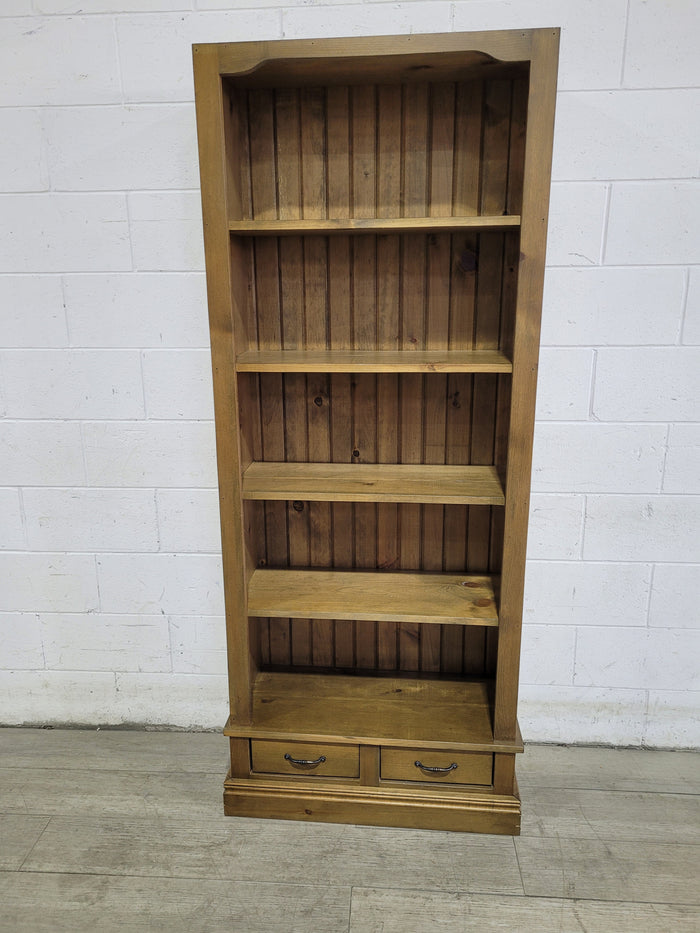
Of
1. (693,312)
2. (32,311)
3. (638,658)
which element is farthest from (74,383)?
(638,658)

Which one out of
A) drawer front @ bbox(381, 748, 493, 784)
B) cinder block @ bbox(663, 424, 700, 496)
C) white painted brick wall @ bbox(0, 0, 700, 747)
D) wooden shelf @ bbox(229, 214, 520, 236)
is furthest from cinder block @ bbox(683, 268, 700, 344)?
drawer front @ bbox(381, 748, 493, 784)

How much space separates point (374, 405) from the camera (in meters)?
2.04

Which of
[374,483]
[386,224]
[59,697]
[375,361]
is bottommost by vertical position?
[59,697]

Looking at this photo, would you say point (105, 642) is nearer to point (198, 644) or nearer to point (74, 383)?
point (198, 644)

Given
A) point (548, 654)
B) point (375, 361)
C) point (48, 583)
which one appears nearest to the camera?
point (375, 361)

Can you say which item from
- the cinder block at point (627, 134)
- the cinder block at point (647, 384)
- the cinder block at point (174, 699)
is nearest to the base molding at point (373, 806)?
the cinder block at point (174, 699)

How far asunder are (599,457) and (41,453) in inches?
69.2

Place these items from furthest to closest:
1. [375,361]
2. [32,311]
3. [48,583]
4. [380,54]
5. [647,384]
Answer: [48,583]
[32,311]
[647,384]
[375,361]
[380,54]

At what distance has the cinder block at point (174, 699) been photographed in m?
2.35

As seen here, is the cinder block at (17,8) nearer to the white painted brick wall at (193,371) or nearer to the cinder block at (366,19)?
the white painted brick wall at (193,371)

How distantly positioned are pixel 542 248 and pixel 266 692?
4.92ft

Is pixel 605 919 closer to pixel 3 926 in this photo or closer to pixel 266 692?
pixel 266 692

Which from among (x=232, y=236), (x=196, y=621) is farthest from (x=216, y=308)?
(x=196, y=621)

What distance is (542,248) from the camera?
161 cm
